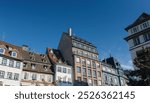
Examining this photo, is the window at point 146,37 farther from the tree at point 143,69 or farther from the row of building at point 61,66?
the row of building at point 61,66

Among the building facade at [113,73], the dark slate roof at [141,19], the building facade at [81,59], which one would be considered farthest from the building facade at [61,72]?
the dark slate roof at [141,19]

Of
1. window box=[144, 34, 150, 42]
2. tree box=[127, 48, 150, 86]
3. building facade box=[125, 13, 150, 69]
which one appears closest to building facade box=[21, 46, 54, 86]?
building facade box=[125, 13, 150, 69]

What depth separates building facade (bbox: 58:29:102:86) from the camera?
4656 centimetres

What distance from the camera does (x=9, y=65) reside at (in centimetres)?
3628

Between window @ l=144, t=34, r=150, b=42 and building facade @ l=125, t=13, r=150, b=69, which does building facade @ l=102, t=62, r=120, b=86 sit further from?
window @ l=144, t=34, r=150, b=42

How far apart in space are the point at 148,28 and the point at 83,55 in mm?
21608

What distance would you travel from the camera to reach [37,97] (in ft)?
18.4

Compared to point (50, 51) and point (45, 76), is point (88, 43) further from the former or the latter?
point (45, 76)

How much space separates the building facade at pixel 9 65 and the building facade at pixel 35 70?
4.72 ft

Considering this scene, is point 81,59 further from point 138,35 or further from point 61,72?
point 138,35

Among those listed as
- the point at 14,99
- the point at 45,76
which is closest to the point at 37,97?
the point at 14,99

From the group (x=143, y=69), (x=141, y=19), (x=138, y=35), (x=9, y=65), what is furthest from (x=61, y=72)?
(x=143, y=69)

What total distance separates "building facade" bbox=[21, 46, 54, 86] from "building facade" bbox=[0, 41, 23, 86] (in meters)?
1.44

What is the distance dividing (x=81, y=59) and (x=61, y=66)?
273 inches
